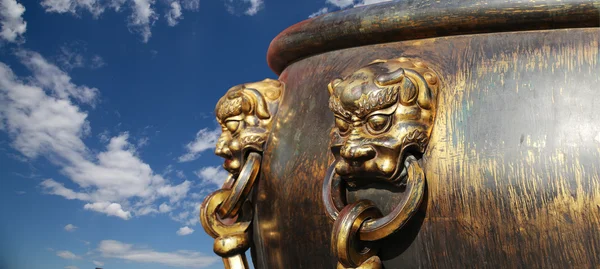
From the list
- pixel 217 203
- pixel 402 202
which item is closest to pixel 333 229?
pixel 402 202

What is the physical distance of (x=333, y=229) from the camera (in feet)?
4.56

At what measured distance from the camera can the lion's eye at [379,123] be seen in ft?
4.65

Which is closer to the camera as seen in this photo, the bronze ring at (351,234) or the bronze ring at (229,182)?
the bronze ring at (351,234)

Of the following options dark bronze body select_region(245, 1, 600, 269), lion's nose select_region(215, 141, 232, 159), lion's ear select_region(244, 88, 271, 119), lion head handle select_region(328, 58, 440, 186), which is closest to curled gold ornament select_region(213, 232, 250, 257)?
dark bronze body select_region(245, 1, 600, 269)

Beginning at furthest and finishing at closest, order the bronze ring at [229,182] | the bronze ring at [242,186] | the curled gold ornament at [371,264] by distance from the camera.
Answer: the bronze ring at [229,182] < the bronze ring at [242,186] < the curled gold ornament at [371,264]

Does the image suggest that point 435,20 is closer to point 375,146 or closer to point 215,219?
point 375,146

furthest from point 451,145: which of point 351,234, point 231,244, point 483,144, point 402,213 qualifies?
point 231,244

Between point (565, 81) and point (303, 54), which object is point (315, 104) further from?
point (565, 81)

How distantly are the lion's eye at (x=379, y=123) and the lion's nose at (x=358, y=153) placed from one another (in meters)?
0.05

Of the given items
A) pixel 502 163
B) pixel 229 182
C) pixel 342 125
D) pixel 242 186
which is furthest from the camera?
pixel 229 182

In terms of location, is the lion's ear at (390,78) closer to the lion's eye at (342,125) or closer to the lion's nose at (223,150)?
the lion's eye at (342,125)

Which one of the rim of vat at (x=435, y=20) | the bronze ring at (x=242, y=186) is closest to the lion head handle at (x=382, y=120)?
the rim of vat at (x=435, y=20)

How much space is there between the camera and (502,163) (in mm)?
1343

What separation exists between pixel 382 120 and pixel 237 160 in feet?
1.70
